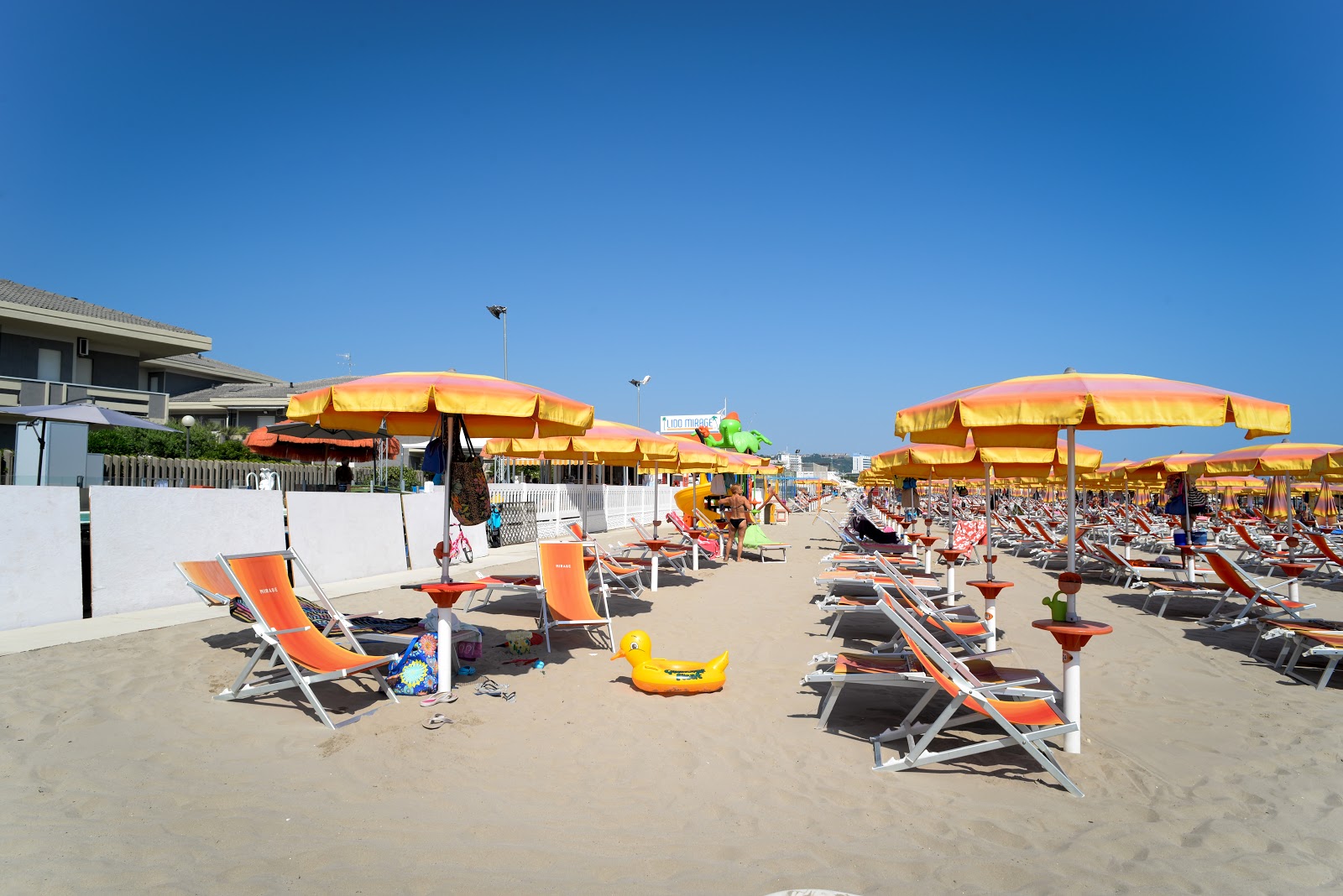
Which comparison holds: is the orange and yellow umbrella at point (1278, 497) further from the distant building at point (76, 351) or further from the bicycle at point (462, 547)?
the distant building at point (76, 351)

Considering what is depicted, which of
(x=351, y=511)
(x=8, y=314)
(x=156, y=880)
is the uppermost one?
(x=8, y=314)

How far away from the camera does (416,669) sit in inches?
187

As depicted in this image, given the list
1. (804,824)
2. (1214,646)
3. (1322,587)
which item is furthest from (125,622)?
(1322,587)

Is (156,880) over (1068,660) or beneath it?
beneath

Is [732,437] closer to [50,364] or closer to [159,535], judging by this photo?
[159,535]

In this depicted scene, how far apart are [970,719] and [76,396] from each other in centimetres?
2190

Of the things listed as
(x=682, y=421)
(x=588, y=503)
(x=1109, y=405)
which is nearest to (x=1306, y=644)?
(x=1109, y=405)

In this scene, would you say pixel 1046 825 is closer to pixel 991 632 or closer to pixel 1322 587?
pixel 991 632

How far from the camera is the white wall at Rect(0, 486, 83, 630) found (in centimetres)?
617

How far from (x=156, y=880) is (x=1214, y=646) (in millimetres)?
8263

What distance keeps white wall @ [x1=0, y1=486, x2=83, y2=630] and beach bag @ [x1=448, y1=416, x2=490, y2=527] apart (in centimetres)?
407

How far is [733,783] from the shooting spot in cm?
347

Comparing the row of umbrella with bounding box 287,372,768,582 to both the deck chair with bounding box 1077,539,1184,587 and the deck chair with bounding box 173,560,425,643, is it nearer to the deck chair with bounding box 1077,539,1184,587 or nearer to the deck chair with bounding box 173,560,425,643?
the deck chair with bounding box 173,560,425,643

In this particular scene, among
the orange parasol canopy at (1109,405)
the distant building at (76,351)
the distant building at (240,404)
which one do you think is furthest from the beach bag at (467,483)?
the distant building at (240,404)
